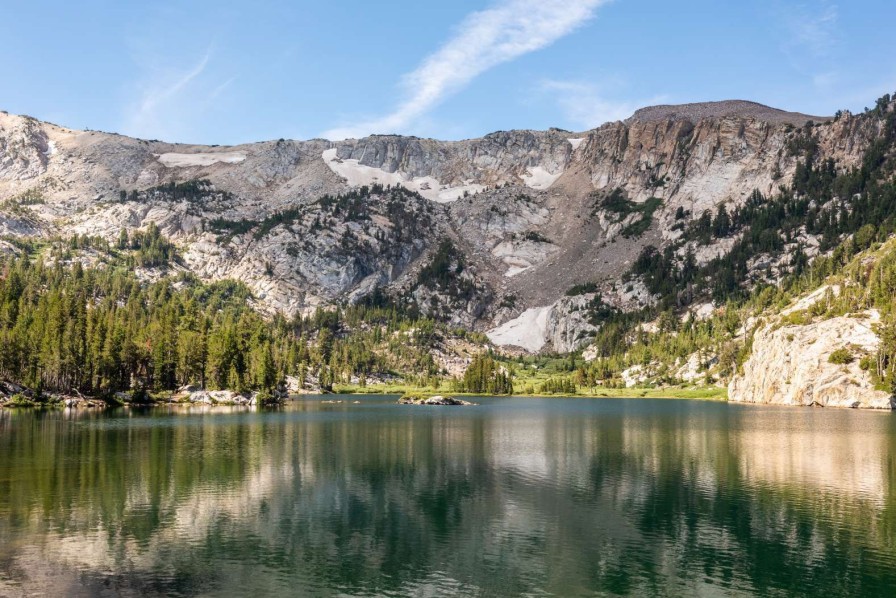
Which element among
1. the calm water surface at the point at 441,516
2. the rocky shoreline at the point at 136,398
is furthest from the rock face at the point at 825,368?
the rocky shoreline at the point at 136,398

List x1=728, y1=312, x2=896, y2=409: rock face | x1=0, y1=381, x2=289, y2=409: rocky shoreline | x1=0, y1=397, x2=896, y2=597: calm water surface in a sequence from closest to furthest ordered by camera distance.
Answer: x1=0, y1=397, x2=896, y2=597: calm water surface
x1=0, y1=381, x2=289, y2=409: rocky shoreline
x1=728, y1=312, x2=896, y2=409: rock face

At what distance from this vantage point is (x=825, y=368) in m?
175

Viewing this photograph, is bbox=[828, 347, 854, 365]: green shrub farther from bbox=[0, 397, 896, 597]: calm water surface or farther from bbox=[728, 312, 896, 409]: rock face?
bbox=[0, 397, 896, 597]: calm water surface

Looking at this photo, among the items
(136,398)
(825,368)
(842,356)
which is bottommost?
(136,398)

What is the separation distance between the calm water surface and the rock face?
89.5 metres

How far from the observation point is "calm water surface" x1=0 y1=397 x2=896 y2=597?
34469mm

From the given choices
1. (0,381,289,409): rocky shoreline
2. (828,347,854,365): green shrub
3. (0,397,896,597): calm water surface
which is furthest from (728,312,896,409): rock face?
(0,381,289,409): rocky shoreline

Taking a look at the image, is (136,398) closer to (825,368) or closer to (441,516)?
(441,516)

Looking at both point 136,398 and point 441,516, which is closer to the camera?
point 441,516

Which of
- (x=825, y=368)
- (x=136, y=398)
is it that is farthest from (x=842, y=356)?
(x=136, y=398)

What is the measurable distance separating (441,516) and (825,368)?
158282mm

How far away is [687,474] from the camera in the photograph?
6450cm

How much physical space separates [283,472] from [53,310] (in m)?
114

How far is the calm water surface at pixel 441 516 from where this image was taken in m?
34.5
